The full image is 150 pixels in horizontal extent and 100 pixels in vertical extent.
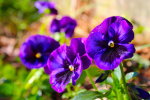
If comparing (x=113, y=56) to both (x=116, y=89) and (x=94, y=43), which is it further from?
(x=116, y=89)

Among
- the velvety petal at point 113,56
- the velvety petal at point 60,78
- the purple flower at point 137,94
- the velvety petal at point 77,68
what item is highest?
the velvety petal at point 113,56

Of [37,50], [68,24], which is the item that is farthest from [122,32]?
[68,24]

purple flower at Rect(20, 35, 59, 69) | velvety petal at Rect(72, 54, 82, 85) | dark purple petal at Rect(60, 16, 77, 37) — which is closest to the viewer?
velvety petal at Rect(72, 54, 82, 85)

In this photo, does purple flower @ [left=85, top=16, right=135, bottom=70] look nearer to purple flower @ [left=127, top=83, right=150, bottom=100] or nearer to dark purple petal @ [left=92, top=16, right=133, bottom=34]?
dark purple petal @ [left=92, top=16, right=133, bottom=34]

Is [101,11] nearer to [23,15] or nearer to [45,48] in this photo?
[23,15]

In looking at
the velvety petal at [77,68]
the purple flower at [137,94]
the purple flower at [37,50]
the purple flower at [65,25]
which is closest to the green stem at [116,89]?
the purple flower at [137,94]

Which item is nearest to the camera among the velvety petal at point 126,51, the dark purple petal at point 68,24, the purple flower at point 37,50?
the velvety petal at point 126,51

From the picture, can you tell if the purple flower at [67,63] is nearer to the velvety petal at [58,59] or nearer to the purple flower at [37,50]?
the velvety petal at [58,59]

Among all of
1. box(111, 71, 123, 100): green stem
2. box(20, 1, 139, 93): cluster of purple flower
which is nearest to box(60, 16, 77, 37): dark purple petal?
box(20, 1, 139, 93): cluster of purple flower
